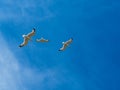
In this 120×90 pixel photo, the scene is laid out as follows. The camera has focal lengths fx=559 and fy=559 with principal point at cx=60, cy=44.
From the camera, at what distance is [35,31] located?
391ft

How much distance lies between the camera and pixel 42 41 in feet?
401

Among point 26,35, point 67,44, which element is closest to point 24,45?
point 26,35

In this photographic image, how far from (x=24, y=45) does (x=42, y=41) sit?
15.8 feet

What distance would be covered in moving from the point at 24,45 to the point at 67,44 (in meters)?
11.4

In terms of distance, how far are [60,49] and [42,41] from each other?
4.44 metres

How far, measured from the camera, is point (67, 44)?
413 feet

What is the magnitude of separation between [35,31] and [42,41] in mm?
3928

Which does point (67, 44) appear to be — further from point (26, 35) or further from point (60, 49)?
point (26, 35)

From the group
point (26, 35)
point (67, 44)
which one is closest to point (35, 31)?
point (26, 35)

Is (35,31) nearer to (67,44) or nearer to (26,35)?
(26,35)

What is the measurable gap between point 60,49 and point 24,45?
8687 millimetres

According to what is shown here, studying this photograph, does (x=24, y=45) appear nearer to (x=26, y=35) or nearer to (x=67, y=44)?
(x=26, y=35)

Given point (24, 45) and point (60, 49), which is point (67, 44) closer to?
point (60, 49)

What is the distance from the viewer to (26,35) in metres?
120
